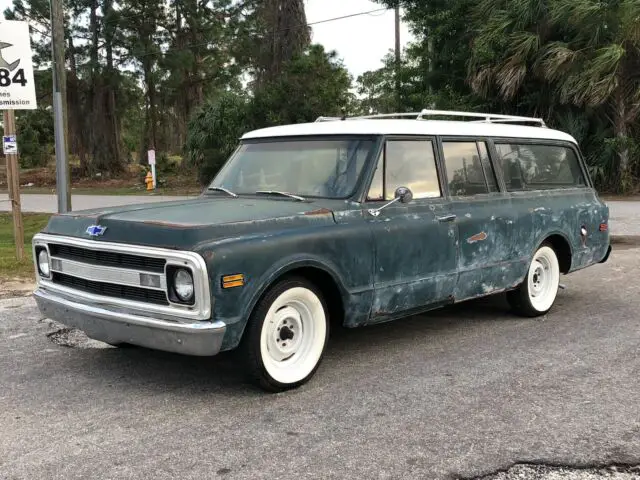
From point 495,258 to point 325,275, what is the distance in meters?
1.94

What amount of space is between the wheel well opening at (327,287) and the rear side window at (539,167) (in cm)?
232

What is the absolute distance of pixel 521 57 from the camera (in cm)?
1908

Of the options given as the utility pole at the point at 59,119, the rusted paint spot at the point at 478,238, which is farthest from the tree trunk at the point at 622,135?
the rusted paint spot at the point at 478,238

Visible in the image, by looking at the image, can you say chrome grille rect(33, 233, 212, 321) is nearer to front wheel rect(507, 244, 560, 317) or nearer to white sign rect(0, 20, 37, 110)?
front wheel rect(507, 244, 560, 317)

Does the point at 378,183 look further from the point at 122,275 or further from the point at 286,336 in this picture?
the point at 122,275

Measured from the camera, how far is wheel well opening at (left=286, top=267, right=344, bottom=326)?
4434mm

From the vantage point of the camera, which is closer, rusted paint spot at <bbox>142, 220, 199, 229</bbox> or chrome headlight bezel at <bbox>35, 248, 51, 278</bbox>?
rusted paint spot at <bbox>142, 220, 199, 229</bbox>

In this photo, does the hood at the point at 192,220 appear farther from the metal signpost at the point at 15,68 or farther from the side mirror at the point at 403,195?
the metal signpost at the point at 15,68

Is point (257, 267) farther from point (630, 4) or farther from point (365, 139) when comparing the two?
point (630, 4)

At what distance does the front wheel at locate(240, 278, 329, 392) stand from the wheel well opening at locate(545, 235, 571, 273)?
3.11 meters

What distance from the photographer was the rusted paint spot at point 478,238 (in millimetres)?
5488

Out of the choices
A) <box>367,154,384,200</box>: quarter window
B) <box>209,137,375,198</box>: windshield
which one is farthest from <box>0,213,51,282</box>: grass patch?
<box>367,154,384,200</box>: quarter window

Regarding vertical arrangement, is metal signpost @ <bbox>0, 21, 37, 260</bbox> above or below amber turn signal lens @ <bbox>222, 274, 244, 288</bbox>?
above

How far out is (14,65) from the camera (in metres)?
8.82
